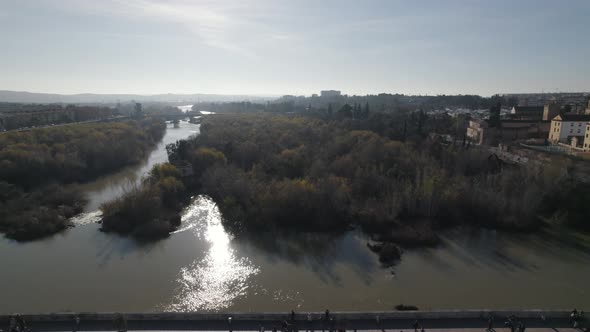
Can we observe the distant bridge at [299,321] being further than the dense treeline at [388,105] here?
No

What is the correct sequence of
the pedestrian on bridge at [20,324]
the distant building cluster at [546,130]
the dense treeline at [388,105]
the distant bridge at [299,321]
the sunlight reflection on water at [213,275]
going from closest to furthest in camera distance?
1. the pedestrian on bridge at [20,324]
2. the distant bridge at [299,321]
3. the sunlight reflection on water at [213,275]
4. the distant building cluster at [546,130]
5. the dense treeline at [388,105]

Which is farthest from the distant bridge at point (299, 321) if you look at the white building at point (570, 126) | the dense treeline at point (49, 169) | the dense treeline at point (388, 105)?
the dense treeline at point (388, 105)

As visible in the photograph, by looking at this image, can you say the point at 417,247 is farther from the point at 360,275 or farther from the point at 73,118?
the point at 73,118

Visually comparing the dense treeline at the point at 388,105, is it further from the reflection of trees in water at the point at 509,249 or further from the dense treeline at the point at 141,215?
the dense treeline at the point at 141,215

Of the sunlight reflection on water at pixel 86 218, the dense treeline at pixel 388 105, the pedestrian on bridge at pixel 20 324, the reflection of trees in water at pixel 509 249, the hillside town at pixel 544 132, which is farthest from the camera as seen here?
the dense treeline at pixel 388 105

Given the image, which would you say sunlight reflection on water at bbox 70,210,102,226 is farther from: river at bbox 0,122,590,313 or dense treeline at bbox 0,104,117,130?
dense treeline at bbox 0,104,117,130

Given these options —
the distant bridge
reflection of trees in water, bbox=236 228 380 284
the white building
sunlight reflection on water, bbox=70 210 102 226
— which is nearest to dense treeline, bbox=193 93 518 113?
the white building

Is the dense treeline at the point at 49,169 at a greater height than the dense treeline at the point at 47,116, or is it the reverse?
the dense treeline at the point at 47,116

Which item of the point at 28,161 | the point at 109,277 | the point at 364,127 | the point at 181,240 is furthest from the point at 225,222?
the point at 364,127
